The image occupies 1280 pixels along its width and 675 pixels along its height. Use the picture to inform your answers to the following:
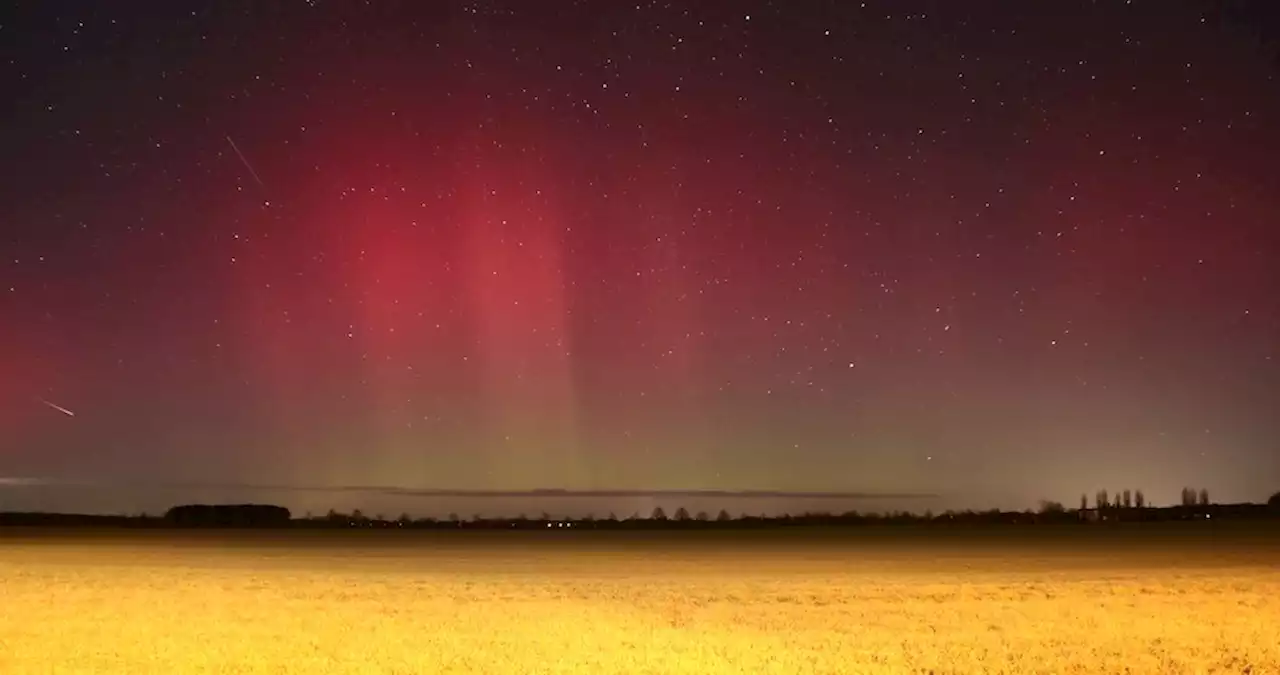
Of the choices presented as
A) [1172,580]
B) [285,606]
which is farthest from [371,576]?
[1172,580]

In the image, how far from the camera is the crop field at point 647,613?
56.7 ft

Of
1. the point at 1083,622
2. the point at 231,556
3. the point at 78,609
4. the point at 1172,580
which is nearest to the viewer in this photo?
the point at 1083,622

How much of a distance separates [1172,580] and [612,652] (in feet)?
53.7

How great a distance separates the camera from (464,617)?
73.8 feet

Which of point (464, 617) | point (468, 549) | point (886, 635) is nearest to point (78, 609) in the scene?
point (464, 617)

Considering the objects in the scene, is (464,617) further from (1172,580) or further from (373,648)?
(1172,580)

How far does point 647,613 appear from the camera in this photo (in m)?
23.2

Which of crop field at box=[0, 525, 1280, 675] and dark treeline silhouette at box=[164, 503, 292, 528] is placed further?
dark treeline silhouette at box=[164, 503, 292, 528]

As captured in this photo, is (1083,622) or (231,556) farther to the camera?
(231,556)

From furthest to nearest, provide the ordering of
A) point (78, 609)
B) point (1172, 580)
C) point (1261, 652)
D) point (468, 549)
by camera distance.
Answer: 1. point (468, 549)
2. point (1172, 580)
3. point (78, 609)
4. point (1261, 652)

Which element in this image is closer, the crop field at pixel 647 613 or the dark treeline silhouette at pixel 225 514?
the crop field at pixel 647 613

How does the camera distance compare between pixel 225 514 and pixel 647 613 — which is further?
pixel 225 514

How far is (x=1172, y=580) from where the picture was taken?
2912cm

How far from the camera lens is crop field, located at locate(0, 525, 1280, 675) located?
56.7ft
